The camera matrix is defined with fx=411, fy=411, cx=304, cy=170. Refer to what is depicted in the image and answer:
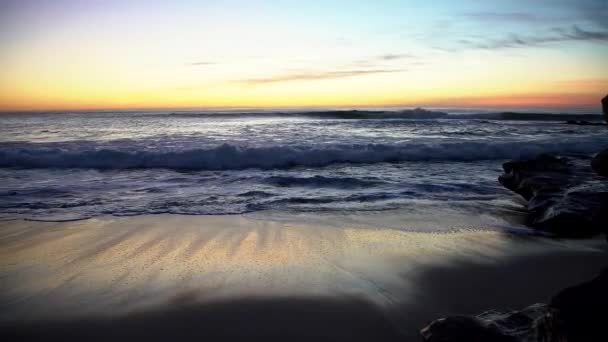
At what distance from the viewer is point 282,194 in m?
7.16

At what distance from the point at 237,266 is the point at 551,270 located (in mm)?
2852

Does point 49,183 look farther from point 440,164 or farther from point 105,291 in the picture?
point 440,164

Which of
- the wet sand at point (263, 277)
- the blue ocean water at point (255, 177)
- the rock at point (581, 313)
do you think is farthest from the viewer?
the blue ocean water at point (255, 177)

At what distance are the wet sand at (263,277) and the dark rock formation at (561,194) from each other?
12.8 inches

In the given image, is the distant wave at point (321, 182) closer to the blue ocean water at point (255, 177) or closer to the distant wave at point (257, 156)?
the blue ocean water at point (255, 177)

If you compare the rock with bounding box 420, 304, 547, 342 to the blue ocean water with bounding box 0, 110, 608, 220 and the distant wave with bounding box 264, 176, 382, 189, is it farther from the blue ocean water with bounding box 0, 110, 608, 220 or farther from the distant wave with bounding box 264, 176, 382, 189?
the distant wave with bounding box 264, 176, 382, 189

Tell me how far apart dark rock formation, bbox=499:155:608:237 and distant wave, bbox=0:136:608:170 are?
5.05 m

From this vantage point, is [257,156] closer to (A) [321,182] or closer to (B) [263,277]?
(A) [321,182]

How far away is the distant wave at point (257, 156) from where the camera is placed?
1120 cm

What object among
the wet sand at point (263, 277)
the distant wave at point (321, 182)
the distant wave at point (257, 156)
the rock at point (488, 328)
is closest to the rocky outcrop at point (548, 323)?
the rock at point (488, 328)

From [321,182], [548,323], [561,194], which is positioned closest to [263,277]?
[548,323]

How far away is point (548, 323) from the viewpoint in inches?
80.7

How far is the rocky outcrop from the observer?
189 cm

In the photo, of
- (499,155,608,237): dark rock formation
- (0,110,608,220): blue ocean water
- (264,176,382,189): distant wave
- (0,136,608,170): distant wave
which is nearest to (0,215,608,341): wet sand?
(499,155,608,237): dark rock formation
